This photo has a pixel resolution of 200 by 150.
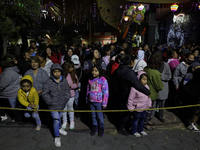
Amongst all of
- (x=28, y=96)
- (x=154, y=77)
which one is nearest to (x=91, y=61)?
(x=154, y=77)

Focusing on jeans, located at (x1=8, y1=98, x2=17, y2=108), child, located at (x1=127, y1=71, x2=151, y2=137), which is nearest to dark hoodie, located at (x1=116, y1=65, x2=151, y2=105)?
child, located at (x1=127, y1=71, x2=151, y2=137)

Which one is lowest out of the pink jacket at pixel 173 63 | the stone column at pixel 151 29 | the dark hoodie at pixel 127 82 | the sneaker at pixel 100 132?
the sneaker at pixel 100 132

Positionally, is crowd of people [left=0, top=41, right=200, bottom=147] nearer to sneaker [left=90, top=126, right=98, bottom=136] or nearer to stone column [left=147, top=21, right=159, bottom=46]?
sneaker [left=90, top=126, right=98, bottom=136]

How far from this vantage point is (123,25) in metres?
16.8

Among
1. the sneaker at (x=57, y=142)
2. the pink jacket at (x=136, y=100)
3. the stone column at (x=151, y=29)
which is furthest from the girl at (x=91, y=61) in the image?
the stone column at (x=151, y=29)

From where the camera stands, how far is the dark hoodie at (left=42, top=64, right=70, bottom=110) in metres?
3.34

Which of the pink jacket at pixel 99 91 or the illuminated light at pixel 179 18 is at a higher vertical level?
the illuminated light at pixel 179 18

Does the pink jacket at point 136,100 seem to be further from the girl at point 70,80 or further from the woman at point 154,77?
the girl at point 70,80

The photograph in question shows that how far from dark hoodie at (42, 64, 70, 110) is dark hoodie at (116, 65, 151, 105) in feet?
4.15

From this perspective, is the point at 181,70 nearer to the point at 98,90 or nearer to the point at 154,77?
the point at 154,77

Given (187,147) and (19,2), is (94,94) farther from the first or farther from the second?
(19,2)

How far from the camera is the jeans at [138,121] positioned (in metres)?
3.53

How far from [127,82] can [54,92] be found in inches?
61.8

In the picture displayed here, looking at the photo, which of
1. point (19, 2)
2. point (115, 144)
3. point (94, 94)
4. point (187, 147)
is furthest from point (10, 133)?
point (19, 2)
